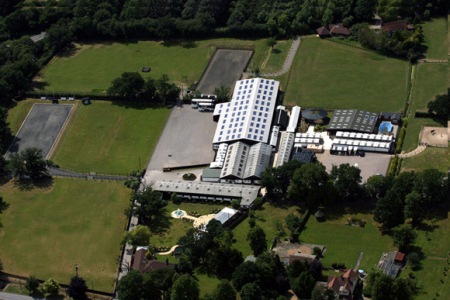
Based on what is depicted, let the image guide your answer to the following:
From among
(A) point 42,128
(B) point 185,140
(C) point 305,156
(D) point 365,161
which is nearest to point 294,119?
(C) point 305,156

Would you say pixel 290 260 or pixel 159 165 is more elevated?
pixel 159 165

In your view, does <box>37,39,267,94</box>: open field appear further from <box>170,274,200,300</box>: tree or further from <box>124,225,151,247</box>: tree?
<box>170,274,200,300</box>: tree

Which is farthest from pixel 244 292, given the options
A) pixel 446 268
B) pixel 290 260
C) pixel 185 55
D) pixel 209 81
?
pixel 185 55

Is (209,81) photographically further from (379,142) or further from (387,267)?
(387,267)

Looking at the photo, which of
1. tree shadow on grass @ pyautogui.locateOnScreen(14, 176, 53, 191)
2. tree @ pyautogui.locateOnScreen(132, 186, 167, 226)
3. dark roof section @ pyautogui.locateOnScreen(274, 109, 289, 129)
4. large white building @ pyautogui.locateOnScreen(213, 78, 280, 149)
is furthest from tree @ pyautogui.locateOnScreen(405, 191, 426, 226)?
tree shadow on grass @ pyautogui.locateOnScreen(14, 176, 53, 191)

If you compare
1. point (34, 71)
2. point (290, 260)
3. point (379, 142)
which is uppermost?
point (34, 71)

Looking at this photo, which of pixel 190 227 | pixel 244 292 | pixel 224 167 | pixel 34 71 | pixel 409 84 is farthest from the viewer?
pixel 34 71
